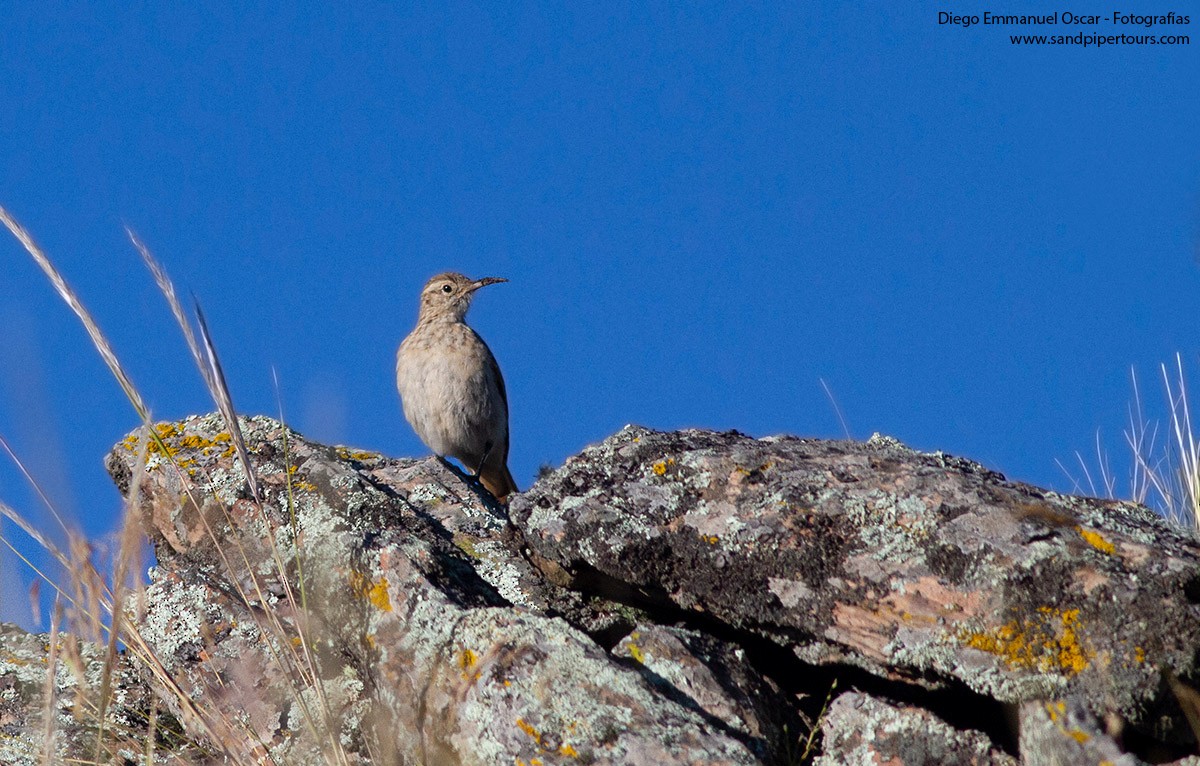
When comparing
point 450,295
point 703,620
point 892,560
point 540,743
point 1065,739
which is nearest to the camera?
point 1065,739

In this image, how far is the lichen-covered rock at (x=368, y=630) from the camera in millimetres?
3602

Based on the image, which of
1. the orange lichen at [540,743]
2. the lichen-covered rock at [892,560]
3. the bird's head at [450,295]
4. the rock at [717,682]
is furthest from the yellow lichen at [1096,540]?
the bird's head at [450,295]

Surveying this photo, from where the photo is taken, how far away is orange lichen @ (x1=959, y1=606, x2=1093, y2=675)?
3.69 meters

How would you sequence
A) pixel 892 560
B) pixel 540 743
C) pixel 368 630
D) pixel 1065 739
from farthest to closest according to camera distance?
pixel 368 630 → pixel 892 560 → pixel 540 743 → pixel 1065 739

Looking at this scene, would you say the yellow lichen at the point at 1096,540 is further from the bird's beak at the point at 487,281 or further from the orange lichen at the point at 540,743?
the bird's beak at the point at 487,281

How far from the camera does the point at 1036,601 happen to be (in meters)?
3.83

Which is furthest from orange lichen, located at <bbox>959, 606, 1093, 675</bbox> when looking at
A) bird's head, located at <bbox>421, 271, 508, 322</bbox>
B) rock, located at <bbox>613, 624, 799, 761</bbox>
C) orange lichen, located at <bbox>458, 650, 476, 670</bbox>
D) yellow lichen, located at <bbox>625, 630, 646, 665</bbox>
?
bird's head, located at <bbox>421, 271, 508, 322</bbox>

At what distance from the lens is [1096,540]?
157 inches

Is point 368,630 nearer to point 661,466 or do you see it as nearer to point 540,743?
point 540,743

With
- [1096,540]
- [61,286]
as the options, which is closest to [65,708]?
[61,286]

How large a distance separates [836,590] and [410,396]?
18.5 ft

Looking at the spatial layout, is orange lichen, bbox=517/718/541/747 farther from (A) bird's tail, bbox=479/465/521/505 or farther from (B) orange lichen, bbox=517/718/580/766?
(A) bird's tail, bbox=479/465/521/505

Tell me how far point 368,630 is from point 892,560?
187cm

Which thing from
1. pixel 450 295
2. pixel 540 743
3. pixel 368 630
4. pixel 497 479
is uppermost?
pixel 450 295
